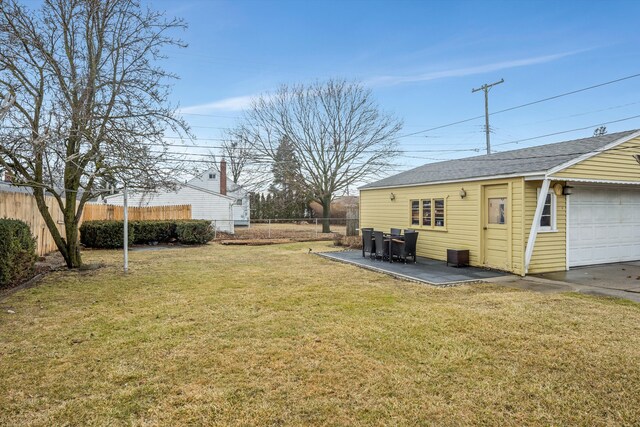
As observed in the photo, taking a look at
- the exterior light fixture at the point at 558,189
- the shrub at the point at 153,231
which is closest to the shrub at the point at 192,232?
the shrub at the point at 153,231

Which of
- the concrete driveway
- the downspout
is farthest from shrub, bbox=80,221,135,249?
the downspout

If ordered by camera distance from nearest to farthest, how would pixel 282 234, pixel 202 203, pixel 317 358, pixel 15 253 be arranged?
pixel 317 358
pixel 15 253
pixel 282 234
pixel 202 203

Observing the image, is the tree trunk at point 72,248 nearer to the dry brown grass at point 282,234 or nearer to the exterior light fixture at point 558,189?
the dry brown grass at point 282,234

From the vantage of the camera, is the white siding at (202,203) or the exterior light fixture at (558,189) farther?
the white siding at (202,203)

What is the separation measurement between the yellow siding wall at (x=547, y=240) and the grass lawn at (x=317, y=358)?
99.4 inches

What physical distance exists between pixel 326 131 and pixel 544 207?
17.4 m

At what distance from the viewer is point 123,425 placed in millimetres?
2596

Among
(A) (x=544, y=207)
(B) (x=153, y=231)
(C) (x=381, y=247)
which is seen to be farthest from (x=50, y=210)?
(A) (x=544, y=207)

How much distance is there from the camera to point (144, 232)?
50.9ft

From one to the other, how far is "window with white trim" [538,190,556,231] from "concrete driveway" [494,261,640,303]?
3.75 ft

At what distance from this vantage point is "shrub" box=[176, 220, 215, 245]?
15.8 m

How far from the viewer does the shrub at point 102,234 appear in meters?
14.2

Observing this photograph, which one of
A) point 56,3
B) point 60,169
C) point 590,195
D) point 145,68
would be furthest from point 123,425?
point 590,195

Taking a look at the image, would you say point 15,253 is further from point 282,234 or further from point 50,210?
point 282,234
